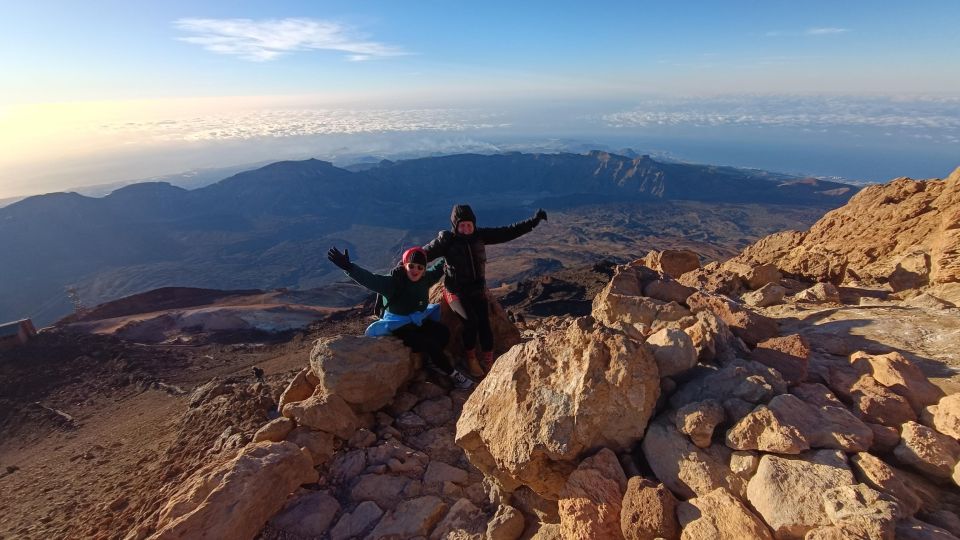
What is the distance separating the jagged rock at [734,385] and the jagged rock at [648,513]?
893 millimetres

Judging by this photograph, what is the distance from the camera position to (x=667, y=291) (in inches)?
288

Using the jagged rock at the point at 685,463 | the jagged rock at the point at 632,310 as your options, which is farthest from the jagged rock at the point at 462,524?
the jagged rock at the point at 632,310

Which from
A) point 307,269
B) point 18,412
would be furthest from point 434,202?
point 18,412

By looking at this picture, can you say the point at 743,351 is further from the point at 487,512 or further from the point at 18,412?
the point at 18,412

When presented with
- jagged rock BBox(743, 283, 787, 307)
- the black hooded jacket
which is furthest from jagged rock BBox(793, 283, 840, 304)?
the black hooded jacket

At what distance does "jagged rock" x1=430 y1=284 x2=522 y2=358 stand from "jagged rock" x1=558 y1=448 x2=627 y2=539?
369 centimetres

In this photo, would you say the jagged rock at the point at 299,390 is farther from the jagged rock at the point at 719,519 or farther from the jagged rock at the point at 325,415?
the jagged rock at the point at 719,519

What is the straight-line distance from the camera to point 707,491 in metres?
3.37

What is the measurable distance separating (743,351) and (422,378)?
4267 millimetres

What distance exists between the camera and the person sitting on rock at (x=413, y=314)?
634 cm

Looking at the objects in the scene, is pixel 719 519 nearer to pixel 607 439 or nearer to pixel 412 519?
pixel 607 439

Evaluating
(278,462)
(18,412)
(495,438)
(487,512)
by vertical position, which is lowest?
(18,412)

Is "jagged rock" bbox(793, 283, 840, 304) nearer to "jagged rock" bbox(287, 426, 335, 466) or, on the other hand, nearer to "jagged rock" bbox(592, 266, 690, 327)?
"jagged rock" bbox(592, 266, 690, 327)

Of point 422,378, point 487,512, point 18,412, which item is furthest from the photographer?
point 18,412
